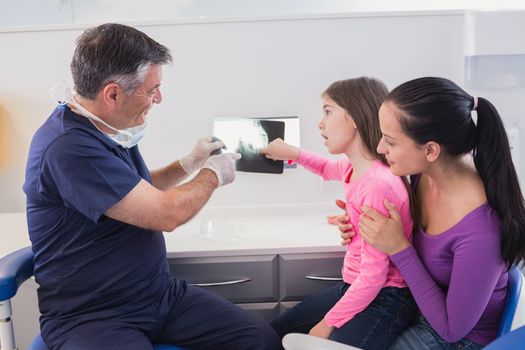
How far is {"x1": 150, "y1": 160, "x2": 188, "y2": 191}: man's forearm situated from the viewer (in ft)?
5.10

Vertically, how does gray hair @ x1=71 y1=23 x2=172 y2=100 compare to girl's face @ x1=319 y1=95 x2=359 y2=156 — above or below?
above

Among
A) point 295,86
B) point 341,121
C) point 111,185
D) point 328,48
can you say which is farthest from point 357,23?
point 111,185

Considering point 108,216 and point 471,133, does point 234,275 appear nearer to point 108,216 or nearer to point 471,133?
point 108,216

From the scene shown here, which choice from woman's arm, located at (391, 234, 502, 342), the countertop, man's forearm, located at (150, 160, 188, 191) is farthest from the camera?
man's forearm, located at (150, 160, 188, 191)

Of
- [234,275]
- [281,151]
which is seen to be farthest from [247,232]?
[281,151]

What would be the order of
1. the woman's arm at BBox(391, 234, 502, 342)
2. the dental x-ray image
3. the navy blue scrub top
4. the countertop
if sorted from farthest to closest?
the dental x-ray image
the countertop
the navy blue scrub top
the woman's arm at BBox(391, 234, 502, 342)

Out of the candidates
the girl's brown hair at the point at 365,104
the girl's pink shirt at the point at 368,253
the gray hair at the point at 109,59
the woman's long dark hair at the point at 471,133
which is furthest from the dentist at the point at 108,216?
the woman's long dark hair at the point at 471,133

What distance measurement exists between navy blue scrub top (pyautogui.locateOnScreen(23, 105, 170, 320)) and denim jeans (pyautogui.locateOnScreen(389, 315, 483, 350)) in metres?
0.64

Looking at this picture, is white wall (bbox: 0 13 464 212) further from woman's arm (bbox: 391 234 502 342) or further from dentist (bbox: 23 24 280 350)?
woman's arm (bbox: 391 234 502 342)

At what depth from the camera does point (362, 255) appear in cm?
121

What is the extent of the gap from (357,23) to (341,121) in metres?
0.60

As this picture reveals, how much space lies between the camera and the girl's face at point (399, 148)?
107 cm

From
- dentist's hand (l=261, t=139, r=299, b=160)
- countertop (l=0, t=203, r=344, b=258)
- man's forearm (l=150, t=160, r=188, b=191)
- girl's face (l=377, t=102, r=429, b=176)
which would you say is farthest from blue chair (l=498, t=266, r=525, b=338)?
man's forearm (l=150, t=160, r=188, b=191)

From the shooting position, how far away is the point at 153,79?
1.24 meters
